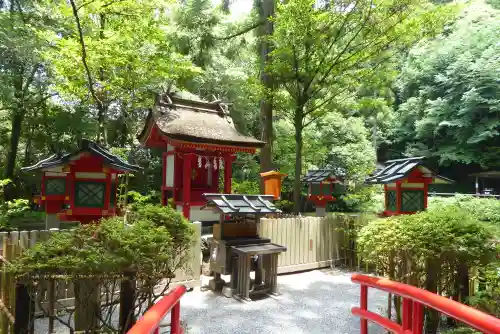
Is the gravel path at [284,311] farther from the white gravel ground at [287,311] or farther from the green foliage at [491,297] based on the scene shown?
the green foliage at [491,297]

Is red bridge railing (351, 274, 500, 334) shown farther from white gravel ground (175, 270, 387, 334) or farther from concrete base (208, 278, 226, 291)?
concrete base (208, 278, 226, 291)

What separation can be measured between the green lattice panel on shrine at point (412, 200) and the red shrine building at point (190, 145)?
5329mm

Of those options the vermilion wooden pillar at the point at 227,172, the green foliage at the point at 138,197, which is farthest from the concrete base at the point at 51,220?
the vermilion wooden pillar at the point at 227,172

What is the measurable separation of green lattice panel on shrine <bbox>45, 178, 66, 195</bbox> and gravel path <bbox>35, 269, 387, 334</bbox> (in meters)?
2.81

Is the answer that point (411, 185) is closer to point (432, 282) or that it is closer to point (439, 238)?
point (432, 282)

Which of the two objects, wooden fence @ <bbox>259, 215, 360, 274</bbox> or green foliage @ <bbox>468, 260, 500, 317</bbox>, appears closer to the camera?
green foliage @ <bbox>468, 260, 500, 317</bbox>

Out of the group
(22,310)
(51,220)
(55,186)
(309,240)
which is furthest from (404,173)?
(51,220)

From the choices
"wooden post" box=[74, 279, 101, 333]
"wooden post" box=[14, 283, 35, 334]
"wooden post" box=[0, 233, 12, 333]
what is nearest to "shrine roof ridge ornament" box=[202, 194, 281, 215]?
"wooden post" box=[74, 279, 101, 333]

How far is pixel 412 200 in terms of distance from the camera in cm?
801

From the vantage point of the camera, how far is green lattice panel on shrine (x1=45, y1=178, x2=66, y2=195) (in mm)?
7301

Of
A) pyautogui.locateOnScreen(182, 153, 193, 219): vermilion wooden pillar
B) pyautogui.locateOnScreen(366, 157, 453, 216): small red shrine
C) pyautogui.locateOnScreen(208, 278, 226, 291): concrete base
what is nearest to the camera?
pyautogui.locateOnScreen(208, 278, 226, 291): concrete base

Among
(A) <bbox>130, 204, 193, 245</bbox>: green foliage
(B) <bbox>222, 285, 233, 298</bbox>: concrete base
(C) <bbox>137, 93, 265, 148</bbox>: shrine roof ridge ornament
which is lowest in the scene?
(B) <bbox>222, 285, 233, 298</bbox>: concrete base

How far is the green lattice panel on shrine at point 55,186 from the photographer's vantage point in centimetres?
730

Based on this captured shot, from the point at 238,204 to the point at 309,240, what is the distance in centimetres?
312
